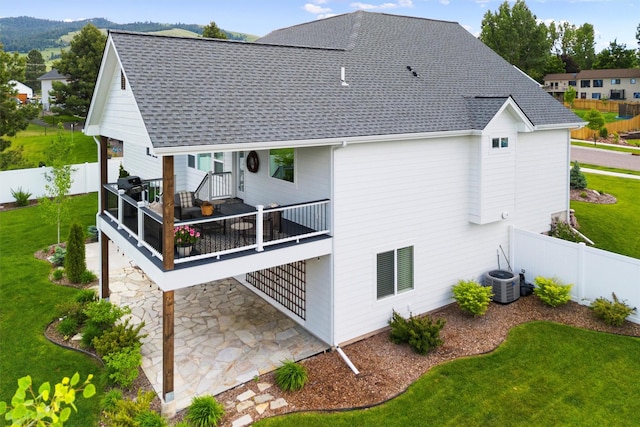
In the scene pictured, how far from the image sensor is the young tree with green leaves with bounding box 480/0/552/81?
2472 inches

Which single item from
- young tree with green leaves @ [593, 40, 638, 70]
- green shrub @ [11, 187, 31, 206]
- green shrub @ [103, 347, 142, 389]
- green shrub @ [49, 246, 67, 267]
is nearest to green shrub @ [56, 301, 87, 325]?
green shrub @ [103, 347, 142, 389]

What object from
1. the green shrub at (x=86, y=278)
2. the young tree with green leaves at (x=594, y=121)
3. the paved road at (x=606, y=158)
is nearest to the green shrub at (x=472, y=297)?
the green shrub at (x=86, y=278)

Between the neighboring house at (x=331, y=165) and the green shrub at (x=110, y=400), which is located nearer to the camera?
the green shrub at (x=110, y=400)

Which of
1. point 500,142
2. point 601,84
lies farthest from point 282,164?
point 601,84

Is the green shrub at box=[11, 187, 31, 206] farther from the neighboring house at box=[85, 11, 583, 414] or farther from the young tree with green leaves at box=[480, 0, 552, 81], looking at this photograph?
the young tree with green leaves at box=[480, 0, 552, 81]

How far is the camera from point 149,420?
848 cm

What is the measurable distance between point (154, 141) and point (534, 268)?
462 inches

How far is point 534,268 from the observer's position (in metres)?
14.5

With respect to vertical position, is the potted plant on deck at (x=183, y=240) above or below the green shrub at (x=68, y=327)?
above

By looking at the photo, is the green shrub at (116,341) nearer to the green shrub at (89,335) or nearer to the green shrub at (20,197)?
the green shrub at (89,335)

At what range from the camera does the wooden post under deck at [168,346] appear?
923 cm

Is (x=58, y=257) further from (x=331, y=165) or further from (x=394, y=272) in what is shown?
(x=394, y=272)

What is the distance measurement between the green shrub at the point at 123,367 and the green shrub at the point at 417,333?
238 inches

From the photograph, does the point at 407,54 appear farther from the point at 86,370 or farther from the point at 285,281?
the point at 86,370
